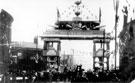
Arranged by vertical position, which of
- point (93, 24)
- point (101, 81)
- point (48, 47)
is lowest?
point (101, 81)

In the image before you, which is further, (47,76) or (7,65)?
(7,65)

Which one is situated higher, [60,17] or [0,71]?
[60,17]

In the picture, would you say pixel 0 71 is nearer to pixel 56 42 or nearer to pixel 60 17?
pixel 56 42

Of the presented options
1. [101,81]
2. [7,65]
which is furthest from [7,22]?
[101,81]

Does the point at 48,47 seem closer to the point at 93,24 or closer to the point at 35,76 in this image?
the point at 93,24

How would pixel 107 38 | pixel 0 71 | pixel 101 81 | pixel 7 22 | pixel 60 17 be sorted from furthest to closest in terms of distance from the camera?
pixel 60 17
pixel 7 22
pixel 107 38
pixel 0 71
pixel 101 81

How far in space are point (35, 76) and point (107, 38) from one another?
9.71 m

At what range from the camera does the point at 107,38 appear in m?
24.9

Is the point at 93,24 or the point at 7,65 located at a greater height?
the point at 93,24


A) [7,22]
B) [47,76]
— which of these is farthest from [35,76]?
[7,22]

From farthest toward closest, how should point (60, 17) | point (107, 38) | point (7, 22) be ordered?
point (60, 17) → point (7, 22) → point (107, 38)

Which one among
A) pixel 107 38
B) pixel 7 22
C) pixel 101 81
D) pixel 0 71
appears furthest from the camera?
pixel 7 22

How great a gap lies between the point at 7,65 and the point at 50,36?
643 centimetres

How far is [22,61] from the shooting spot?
25.7 metres
